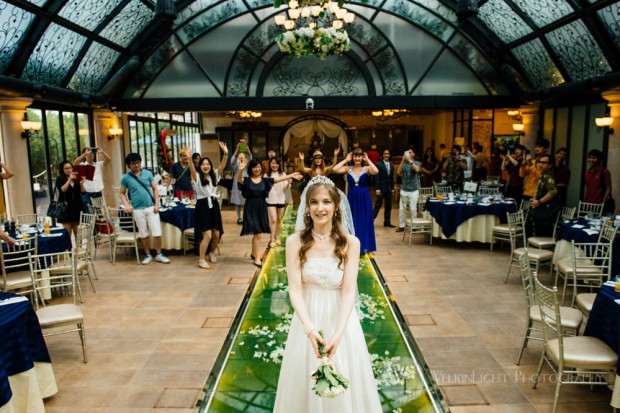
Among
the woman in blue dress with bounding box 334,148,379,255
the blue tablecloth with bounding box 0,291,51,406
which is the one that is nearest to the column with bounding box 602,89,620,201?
the woman in blue dress with bounding box 334,148,379,255

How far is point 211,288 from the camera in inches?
254

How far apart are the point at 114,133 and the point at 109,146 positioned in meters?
0.36

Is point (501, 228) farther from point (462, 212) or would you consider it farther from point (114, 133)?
point (114, 133)

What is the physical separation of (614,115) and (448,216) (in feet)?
11.2

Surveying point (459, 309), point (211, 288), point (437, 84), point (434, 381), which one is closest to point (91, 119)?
point (211, 288)

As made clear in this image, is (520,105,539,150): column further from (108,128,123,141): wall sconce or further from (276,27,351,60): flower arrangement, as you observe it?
(108,128,123,141): wall sconce

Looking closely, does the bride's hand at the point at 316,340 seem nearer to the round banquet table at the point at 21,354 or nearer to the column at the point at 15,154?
the round banquet table at the point at 21,354

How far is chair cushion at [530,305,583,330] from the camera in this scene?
156 inches

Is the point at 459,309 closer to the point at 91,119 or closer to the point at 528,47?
the point at 528,47

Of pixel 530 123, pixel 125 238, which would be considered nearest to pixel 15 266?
pixel 125 238

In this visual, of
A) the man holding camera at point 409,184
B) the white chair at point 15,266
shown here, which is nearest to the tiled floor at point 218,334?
the white chair at point 15,266

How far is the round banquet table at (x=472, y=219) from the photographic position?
8.33 metres

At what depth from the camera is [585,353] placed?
11.2 ft

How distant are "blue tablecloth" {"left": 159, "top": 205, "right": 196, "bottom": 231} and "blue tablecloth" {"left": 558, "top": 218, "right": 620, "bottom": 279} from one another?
552cm
